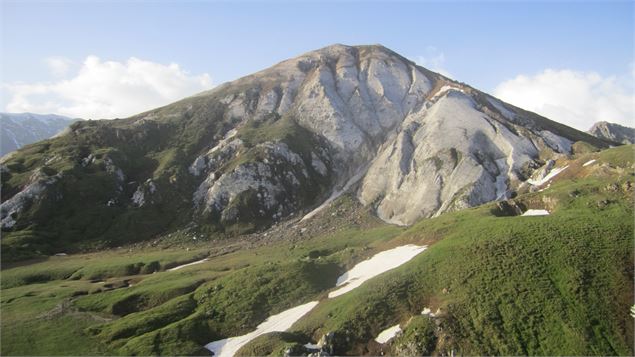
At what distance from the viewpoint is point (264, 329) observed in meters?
51.6

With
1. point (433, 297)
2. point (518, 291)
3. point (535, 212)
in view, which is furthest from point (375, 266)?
point (535, 212)

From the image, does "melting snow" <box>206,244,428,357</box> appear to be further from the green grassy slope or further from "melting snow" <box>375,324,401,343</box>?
the green grassy slope

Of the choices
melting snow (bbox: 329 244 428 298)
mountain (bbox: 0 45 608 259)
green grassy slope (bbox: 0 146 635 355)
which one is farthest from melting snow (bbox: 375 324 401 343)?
mountain (bbox: 0 45 608 259)

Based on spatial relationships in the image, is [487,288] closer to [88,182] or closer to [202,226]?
[202,226]

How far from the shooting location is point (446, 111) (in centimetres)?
15025

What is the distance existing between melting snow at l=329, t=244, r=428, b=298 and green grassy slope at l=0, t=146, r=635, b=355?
2.29m

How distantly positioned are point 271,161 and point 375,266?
7876 cm

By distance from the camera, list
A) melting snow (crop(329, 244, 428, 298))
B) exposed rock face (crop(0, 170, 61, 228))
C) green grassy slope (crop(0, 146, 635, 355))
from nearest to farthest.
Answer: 1. green grassy slope (crop(0, 146, 635, 355))
2. melting snow (crop(329, 244, 428, 298))
3. exposed rock face (crop(0, 170, 61, 228))

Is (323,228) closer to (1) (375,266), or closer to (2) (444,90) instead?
(1) (375,266)

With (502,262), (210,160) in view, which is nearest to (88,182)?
(210,160)

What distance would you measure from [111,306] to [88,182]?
241ft

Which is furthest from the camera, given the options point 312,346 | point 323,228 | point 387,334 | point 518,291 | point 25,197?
point 25,197

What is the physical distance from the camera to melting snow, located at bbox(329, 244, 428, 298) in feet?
197

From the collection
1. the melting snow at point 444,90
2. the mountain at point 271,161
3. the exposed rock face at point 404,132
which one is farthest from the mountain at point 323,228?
the melting snow at point 444,90
